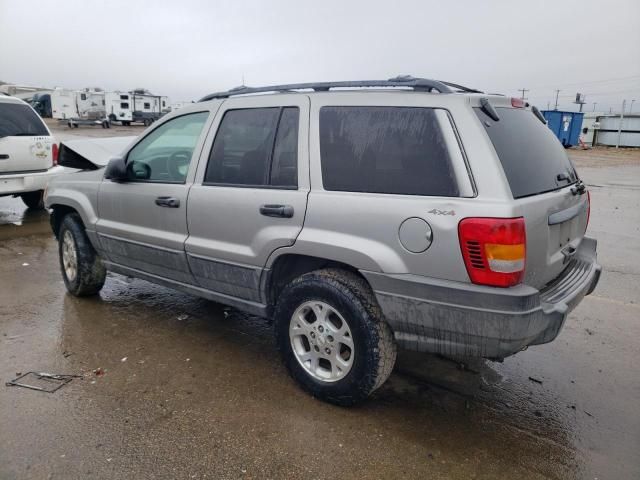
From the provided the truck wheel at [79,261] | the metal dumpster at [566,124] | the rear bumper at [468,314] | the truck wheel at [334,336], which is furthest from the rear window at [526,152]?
the metal dumpster at [566,124]

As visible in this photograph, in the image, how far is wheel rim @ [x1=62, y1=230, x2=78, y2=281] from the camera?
15.8 ft

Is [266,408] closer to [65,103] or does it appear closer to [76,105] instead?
[76,105]

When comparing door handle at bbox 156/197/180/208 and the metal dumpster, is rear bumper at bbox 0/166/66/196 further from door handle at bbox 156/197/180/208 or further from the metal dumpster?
the metal dumpster

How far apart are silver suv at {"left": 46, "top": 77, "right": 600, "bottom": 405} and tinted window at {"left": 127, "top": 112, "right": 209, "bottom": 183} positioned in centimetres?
2

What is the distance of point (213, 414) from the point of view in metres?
3.04

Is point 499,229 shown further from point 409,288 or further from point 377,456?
point 377,456

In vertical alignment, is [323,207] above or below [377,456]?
above

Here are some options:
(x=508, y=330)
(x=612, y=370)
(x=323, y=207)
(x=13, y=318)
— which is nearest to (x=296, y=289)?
(x=323, y=207)

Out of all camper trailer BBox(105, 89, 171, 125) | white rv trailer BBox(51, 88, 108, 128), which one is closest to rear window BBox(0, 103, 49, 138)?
white rv trailer BBox(51, 88, 108, 128)

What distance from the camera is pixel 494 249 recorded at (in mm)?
2480

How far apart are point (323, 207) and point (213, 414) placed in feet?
4.63

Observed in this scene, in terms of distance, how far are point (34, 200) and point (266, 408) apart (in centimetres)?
825

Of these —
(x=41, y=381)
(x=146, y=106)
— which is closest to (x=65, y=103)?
(x=146, y=106)

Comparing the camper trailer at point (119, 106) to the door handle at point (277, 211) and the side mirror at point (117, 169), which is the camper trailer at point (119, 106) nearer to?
the side mirror at point (117, 169)
